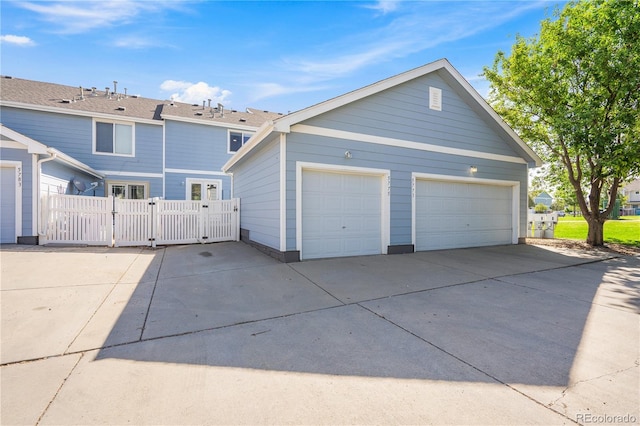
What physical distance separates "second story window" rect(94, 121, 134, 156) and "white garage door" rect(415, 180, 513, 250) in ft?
43.0

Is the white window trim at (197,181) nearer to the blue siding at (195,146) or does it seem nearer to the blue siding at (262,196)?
the blue siding at (195,146)

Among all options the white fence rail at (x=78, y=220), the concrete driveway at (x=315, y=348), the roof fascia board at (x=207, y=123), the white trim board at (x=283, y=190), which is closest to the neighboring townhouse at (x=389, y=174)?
the white trim board at (x=283, y=190)

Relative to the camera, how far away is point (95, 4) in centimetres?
702

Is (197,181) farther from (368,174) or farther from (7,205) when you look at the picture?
(368,174)

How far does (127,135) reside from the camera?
13.4 metres

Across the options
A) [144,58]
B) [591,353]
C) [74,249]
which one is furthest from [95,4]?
[591,353]

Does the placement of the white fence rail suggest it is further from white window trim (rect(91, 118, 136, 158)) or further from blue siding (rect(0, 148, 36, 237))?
white window trim (rect(91, 118, 136, 158))

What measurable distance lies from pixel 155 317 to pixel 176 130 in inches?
505

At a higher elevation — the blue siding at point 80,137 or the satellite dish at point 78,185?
the blue siding at point 80,137

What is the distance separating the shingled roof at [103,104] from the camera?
12172mm

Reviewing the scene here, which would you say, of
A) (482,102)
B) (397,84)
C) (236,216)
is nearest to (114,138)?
(236,216)

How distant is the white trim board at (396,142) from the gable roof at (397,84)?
0.93ft

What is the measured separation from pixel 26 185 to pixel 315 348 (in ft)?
34.0

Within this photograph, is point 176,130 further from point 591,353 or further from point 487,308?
point 591,353
